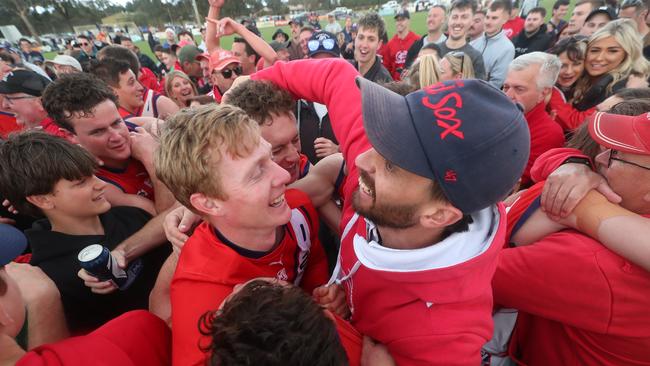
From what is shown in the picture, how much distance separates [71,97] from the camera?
2.56 meters

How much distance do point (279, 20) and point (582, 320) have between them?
62990 millimetres

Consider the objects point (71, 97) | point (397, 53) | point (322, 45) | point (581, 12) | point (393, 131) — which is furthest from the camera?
point (397, 53)

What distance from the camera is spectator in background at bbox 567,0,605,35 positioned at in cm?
697

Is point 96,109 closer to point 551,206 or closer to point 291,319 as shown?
point 291,319

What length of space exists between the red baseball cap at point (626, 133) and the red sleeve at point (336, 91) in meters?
1.11

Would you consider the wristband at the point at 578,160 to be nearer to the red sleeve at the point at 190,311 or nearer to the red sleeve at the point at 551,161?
the red sleeve at the point at 551,161

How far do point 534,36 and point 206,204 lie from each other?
8.06m

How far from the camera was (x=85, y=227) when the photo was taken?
6.63ft

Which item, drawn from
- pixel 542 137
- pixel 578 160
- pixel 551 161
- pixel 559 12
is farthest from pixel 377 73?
pixel 559 12

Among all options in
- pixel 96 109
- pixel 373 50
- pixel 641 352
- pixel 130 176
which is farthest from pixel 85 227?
pixel 373 50

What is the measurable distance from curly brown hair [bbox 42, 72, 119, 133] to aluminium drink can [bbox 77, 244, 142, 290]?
4.86ft

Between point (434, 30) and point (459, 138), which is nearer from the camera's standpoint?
point (459, 138)

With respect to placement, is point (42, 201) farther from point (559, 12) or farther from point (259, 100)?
point (559, 12)

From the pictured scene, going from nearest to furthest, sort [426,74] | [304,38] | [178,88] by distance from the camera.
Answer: [426,74], [178,88], [304,38]
